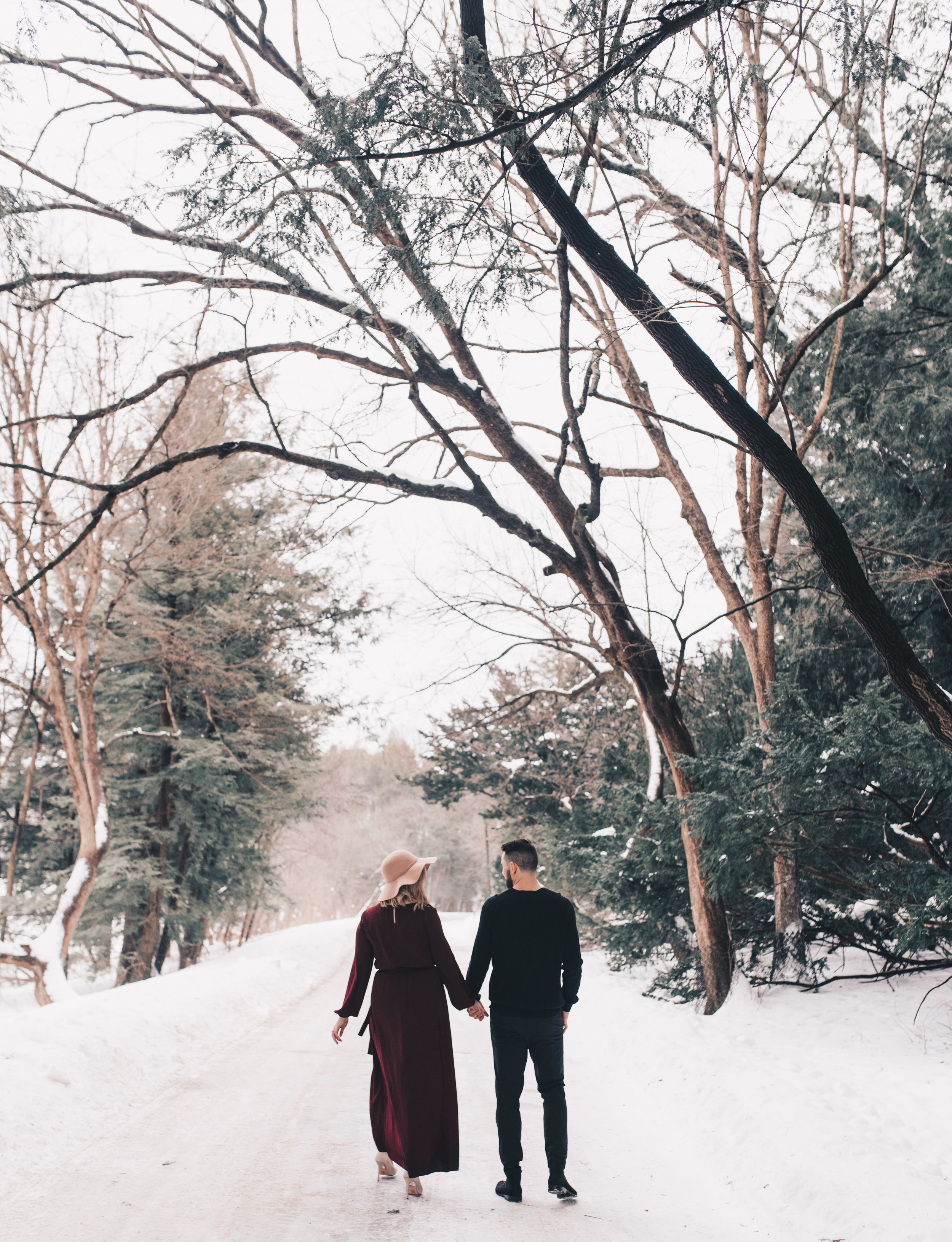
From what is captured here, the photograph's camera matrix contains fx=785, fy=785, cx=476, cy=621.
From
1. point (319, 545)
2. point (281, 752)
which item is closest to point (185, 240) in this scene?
point (319, 545)

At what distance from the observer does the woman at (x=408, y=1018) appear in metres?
3.95

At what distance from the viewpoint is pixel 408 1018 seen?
4.14 metres

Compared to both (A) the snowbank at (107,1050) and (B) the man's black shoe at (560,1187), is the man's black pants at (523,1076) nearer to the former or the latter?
(B) the man's black shoe at (560,1187)

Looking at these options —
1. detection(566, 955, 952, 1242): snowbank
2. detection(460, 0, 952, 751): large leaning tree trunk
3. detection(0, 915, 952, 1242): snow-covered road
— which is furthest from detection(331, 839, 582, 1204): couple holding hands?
detection(460, 0, 952, 751): large leaning tree trunk

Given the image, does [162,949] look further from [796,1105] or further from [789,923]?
[796,1105]

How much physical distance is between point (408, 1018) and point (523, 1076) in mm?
652

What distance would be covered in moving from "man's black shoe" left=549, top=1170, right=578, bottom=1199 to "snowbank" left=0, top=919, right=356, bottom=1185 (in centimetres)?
257

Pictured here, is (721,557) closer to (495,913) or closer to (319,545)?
(319,545)

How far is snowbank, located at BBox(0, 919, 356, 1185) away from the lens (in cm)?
450

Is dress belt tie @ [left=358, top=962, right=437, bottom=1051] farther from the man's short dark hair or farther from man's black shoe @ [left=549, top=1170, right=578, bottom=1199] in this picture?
man's black shoe @ [left=549, top=1170, right=578, bottom=1199]

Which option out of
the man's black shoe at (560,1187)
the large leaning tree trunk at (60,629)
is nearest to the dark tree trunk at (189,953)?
the large leaning tree trunk at (60,629)

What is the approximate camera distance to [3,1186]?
146 inches

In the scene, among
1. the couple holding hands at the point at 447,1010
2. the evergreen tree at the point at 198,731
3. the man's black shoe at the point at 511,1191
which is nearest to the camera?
the man's black shoe at the point at 511,1191

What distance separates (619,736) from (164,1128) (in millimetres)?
12097
